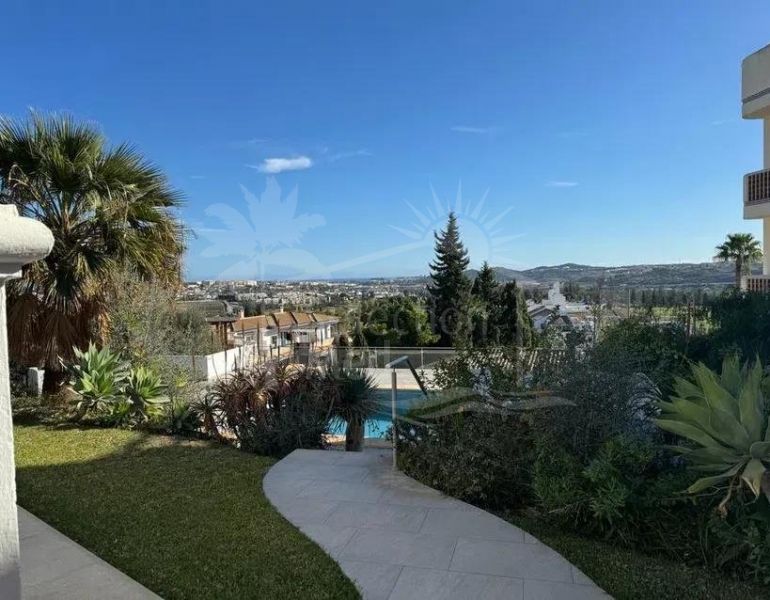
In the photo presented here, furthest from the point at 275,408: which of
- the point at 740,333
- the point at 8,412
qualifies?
the point at 740,333

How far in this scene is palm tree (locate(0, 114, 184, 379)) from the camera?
805cm

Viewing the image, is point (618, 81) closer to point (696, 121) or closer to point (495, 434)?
point (696, 121)

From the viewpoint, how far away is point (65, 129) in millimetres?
8383

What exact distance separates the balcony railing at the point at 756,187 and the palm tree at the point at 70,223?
16389 millimetres

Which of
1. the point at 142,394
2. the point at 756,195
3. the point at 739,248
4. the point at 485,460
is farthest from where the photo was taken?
the point at 739,248

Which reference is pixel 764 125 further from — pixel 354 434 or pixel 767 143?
pixel 354 434

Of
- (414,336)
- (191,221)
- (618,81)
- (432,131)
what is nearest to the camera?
(191,221)

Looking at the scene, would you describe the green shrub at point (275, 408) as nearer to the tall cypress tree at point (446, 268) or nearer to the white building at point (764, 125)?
the white building at point (764, 125)

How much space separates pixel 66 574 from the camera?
3.17 meters

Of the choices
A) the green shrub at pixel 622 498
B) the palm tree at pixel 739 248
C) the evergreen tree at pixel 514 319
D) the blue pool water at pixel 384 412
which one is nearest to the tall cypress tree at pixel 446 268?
the evergreen tree at pixel 514 319

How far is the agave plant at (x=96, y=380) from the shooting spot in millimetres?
7633

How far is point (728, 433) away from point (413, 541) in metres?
2.32

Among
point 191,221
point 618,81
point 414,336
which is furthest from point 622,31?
point 414,336

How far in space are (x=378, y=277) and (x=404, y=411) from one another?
50.8 feet
